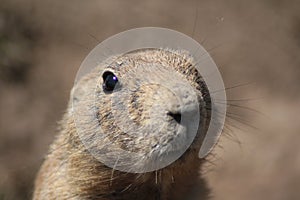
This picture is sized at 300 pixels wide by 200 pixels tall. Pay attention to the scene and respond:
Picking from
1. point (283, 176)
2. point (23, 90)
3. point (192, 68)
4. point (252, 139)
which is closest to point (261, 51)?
point (252, 139)

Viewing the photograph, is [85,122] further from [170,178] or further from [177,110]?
[177,110]

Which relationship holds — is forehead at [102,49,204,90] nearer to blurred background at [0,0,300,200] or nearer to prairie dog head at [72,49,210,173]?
prairie dog head at [72,49,210,173]

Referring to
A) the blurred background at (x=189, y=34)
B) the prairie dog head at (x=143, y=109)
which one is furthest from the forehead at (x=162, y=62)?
the blurred background at (x=189, y=34)

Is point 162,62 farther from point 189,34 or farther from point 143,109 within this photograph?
point 189,34

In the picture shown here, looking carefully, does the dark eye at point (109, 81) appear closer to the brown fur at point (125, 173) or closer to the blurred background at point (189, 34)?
the brown fur at point (125, 173)

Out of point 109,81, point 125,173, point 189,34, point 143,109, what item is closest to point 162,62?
point 109,81

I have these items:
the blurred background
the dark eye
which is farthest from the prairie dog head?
the blurred background

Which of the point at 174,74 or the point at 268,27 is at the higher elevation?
the point at 268,27
